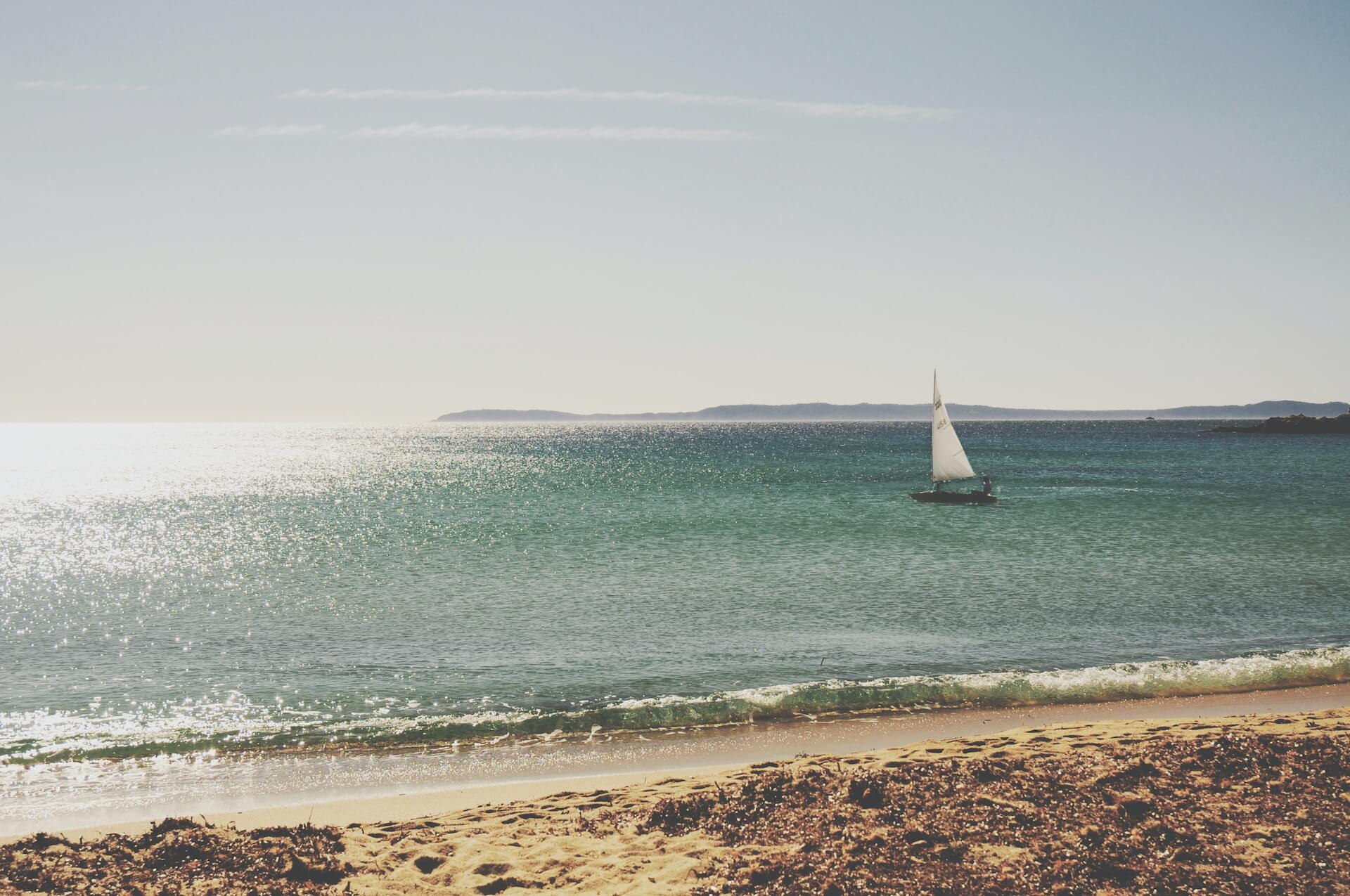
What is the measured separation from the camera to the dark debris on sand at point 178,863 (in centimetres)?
838

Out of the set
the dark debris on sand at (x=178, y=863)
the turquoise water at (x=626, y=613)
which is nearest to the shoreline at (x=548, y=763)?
the turquoise water at (x=626, y=613)

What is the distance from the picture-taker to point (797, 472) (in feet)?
333

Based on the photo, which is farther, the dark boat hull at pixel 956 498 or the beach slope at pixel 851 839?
the dark boat hull at pixel 956 498

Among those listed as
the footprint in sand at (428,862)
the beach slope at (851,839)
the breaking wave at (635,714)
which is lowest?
the breaking wave at (635,714)

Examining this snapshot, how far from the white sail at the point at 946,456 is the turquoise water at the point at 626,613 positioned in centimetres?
256

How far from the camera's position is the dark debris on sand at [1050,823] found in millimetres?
8062

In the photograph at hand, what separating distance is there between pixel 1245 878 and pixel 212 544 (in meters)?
48.6

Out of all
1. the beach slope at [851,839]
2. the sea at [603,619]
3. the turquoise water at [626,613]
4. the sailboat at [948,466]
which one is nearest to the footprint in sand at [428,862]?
the beach slope at [851,839]

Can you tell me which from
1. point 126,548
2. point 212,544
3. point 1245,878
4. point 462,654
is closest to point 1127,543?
point 462,654

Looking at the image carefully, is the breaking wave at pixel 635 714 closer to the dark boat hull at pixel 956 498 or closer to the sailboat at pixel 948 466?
the sailboat at pixel 948 466

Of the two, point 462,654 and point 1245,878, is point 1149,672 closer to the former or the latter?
point 1245,878

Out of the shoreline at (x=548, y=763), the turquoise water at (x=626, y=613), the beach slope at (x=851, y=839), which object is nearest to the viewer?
the beach slope at (x=851, y=839)

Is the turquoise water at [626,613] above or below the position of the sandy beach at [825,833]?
below

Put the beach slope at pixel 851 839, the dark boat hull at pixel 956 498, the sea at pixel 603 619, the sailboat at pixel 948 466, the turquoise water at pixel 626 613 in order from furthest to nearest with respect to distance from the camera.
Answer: the dark boat hull at pixel 956 498 → the sailboat at pixel 948 466 → the turquoise water at pixel 626 613 → the sea at pixel 603 619 → the beach slope at pixel 851 839
